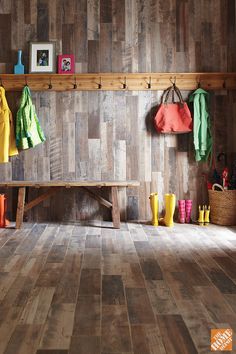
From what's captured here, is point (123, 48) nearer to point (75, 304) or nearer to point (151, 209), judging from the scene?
point (151, 209)

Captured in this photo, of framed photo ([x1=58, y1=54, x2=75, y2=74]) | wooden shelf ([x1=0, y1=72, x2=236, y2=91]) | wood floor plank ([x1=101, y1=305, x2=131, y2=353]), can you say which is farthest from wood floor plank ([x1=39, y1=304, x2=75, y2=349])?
framed photo ([x1=58, y1=54, x2=75, y2=74])

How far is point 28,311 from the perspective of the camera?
191cm

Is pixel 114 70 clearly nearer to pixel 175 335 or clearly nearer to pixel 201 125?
pixel 201 125

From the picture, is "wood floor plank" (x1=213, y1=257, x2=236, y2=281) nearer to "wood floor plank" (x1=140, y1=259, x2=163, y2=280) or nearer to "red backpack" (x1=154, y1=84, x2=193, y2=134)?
"wood floor plank" (x1=140, y1=259, x2=163, y2=280)

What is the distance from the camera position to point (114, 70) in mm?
4484

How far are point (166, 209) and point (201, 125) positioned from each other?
1014 millimetres

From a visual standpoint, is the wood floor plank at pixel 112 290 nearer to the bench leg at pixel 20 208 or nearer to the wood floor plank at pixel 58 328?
the wood floor plank at pixel 58 328

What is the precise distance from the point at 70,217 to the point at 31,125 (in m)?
1.13

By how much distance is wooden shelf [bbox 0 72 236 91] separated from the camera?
439 centimetres

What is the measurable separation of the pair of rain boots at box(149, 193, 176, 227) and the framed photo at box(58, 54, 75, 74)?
1.70 m

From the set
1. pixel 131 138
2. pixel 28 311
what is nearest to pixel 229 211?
pixel 131 138

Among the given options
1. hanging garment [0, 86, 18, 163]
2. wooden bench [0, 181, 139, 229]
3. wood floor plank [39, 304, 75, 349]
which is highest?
hanging garment [0, 86, 18, 163]

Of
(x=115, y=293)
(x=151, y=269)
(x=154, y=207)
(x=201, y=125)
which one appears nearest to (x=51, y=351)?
(x=115, y=293)

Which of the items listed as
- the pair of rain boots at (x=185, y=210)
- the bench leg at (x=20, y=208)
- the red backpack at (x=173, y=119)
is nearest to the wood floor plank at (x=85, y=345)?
the bench leg at (x=20, y=208)
